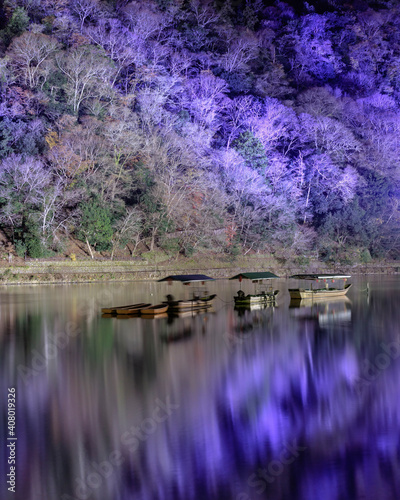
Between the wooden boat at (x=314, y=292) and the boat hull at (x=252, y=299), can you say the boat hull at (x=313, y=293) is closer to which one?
the wooden boat at (x=314, y=292)

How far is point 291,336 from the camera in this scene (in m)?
21.2

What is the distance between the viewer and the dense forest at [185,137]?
44.6 meters

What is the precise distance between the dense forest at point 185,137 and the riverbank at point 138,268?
1261 millimetres

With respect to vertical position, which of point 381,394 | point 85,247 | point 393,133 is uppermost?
point 393,133

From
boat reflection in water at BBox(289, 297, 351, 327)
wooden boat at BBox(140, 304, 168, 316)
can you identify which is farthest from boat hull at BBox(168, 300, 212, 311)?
boat reflection in water at BBox(289, 297, 351, 327)

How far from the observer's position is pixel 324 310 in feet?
99.5

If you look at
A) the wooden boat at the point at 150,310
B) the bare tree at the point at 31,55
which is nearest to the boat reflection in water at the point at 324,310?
the wooden boat at the point at 150,310

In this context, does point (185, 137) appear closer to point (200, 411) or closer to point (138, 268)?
point (138, 268)

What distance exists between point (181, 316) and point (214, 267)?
2208cm

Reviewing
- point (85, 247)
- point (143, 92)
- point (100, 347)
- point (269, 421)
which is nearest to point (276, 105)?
point (143, 92)

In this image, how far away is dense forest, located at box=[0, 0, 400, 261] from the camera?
146ft

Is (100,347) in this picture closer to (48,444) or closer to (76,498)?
(48,444)

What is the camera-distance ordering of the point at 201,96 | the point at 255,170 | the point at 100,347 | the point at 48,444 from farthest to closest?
the point at 201,96 < the point at 255,170 < the point at 100,347 < the point at 48,444

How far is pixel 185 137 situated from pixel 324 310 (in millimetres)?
27963
